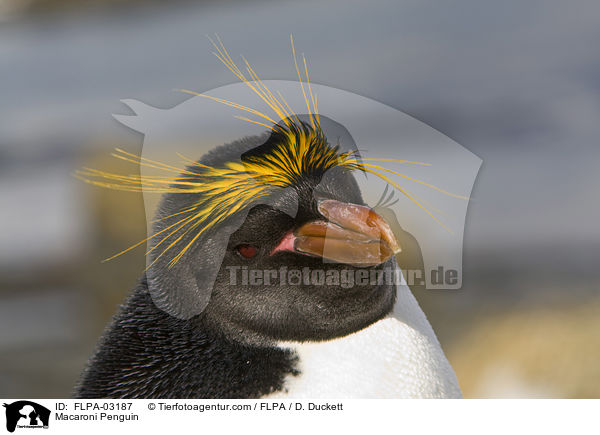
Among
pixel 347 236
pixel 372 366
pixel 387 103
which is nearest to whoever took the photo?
pixel 347 236

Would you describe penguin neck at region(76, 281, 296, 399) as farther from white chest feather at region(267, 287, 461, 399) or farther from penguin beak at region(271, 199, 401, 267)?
penguin beak at region(271, 199, 401, 267)

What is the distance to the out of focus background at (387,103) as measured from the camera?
1.05 m

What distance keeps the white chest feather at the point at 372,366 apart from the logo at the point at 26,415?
31 centimetres

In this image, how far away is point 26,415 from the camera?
77 cm

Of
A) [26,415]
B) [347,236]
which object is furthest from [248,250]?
[26,415]

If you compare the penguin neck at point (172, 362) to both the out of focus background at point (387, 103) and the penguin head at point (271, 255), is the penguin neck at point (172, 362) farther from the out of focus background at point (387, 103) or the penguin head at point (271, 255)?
the out of focus background at point (387, 103)

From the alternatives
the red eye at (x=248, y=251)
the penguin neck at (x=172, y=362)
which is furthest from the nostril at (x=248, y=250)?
the penguin neck at (x=172, y=362)

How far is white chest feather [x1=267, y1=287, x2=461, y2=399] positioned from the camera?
735mm

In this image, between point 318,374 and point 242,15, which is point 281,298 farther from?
point 242,15

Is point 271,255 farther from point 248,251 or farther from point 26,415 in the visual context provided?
point 26,415

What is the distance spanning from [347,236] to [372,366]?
0.20 m

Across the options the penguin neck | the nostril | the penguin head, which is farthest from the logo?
the nostril

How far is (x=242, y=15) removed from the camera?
119 centimetres

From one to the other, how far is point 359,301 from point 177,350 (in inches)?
9.7
